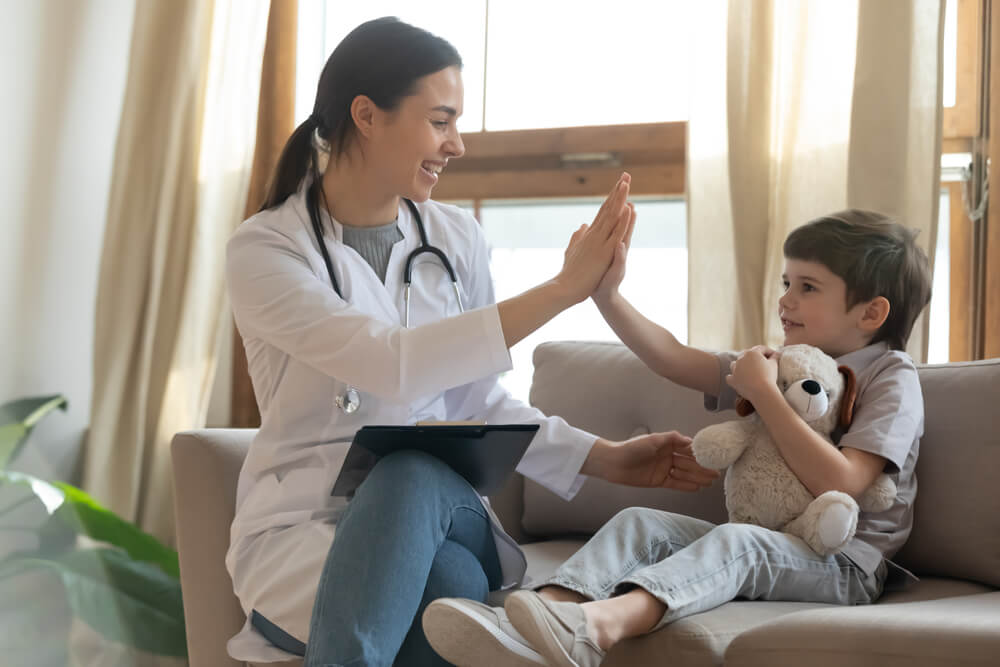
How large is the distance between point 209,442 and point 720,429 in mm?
765

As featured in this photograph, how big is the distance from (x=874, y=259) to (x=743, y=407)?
33 centimetres

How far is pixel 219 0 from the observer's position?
8.45 ft

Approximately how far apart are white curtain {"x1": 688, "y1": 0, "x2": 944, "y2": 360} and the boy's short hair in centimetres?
32

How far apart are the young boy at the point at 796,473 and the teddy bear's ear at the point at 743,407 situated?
15 mm

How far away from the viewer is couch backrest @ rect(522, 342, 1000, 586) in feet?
4.79

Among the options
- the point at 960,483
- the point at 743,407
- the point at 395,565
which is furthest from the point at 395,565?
the point at 960,483

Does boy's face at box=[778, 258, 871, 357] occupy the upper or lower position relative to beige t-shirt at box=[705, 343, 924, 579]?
upper

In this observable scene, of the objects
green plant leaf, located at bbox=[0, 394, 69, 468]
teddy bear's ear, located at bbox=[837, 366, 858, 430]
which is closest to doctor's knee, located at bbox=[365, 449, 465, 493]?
teddy bear's ear, located at bbox=[837, 366, 858, 430]

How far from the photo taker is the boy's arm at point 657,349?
1557 mm

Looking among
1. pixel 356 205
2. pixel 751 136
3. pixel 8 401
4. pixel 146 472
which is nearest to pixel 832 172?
pixel 751 136

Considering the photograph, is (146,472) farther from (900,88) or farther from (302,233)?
(900,88)

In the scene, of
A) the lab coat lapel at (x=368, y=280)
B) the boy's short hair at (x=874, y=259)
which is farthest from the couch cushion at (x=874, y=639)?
the lab coat lapel at (x=368, y=280)

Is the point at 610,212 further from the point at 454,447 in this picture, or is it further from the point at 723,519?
the point at 723,519

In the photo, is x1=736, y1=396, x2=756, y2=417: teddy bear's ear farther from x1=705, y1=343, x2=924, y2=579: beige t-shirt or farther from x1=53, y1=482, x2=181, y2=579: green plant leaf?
x1=53, y1=482, x2=181, y2=579: green plant leaf
